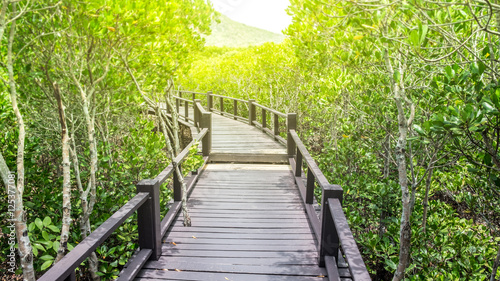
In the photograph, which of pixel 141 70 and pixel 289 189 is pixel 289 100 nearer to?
pixel 289 189

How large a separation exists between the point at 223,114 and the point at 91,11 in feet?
36.8

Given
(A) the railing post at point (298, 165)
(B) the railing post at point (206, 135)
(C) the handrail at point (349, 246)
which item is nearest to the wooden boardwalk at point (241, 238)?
(A) the railing post at point (298, 165)

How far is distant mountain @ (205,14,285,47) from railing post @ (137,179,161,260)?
97.5 m

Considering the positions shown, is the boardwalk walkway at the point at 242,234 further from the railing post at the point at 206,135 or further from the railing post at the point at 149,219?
the railing post at the point at 206,135

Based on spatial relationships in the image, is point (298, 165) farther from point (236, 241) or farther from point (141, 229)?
point (141, 229)

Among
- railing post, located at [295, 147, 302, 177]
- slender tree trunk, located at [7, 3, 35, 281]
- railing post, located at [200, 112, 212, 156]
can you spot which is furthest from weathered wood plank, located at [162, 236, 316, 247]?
railing post, located at [200, 112, 212, 156]

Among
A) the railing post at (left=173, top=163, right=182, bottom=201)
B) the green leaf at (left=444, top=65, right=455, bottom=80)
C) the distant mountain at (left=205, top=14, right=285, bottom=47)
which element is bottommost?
the railing post at (left=173, top=163, right=182, bottom=201)

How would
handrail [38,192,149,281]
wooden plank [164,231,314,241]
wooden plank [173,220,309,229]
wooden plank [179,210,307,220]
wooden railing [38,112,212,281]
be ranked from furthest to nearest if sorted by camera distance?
1. wooden plank [179,210,307,220]
2. wooden plank [173,220,309,229]
3. wooden plank [164,231,314,241]
4. wooden railing [38,112,212,281]
5. handrail [38,192,149,281]

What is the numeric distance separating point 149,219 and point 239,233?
1.31 m

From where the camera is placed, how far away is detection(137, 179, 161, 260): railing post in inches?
136

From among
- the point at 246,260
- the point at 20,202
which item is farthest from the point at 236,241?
the point at 20,202

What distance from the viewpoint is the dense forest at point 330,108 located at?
9.84ft

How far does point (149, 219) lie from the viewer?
349cm

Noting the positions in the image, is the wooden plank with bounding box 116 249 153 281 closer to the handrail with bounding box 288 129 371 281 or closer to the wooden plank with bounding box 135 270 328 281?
the wooden plank with bounding box 135 270 328 281
